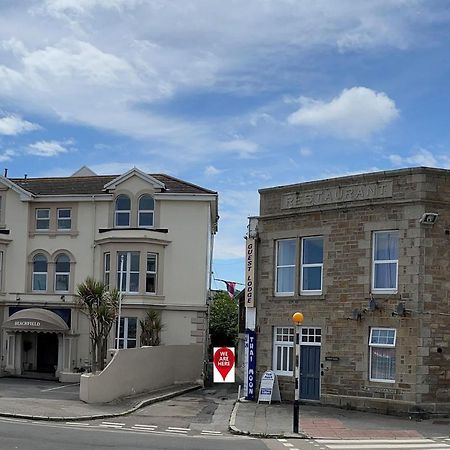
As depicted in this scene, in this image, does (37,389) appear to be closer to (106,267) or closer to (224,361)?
(224,361)

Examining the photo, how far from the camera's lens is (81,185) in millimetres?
39062

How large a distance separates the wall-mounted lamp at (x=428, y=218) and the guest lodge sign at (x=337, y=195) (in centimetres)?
139

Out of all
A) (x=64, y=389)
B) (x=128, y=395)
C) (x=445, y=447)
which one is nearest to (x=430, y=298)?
(x=445, y=447)

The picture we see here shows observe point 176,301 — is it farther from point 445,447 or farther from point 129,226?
point 445,447

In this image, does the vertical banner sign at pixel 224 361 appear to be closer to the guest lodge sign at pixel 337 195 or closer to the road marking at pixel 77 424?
the guest lodge sign at pixel 337 195

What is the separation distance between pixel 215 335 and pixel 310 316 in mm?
27645

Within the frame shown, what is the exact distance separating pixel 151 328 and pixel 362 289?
13.4m

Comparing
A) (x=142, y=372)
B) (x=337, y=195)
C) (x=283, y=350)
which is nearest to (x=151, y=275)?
(x=142, y=372)

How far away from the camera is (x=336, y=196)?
24984mm

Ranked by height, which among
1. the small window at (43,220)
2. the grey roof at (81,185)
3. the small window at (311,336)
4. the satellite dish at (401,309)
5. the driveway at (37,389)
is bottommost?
the driveway at (37,389)

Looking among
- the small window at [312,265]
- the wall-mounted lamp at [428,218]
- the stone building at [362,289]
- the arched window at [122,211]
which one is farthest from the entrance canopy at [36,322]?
the wall-mounted lamp at [428,218]

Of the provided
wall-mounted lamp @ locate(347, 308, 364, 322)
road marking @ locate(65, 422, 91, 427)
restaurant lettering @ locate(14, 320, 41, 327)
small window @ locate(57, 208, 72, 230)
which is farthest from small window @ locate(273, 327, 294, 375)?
small window @ locate(57, 208, 72, 230)

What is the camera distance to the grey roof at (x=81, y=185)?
122ft

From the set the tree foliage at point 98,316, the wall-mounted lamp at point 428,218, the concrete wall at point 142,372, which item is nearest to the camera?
the wall-mounted lamp at point 428,218
